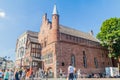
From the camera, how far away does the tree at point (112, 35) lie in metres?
40.8

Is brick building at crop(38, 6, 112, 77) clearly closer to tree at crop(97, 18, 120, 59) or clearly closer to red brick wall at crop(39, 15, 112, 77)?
red brick wall at crop(39, 15, 112, 77)

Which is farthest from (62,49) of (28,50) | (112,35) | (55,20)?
(112,35)

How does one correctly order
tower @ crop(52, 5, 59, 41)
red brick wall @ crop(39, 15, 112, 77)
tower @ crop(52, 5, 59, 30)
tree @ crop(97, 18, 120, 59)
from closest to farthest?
red brick wall @ crop(39, 15, 112, 77) → tower @ crop(52, 5, 59, 41) → tower @ crop(52, 5, 59, 30) → tree @ crop(97, 18, 120, 59)

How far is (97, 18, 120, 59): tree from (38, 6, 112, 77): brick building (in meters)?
3.79

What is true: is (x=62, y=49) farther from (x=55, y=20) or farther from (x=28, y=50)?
(x=28, y=50)

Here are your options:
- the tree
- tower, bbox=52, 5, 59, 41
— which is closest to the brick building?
tower, bbox=52, 5, 59, 41

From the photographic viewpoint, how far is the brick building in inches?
1410

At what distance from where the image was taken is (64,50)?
36750mm

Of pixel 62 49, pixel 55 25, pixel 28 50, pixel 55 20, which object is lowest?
pixel 62 49

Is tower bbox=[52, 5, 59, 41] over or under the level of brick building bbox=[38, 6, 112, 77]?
over

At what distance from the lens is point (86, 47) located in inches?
1678

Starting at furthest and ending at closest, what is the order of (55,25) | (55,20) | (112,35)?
(112,35), (55,20), (55,25)

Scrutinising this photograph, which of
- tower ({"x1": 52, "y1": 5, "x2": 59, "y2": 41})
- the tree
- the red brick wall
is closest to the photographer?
the red brick wall

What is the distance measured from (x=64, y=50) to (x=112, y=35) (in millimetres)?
13841
